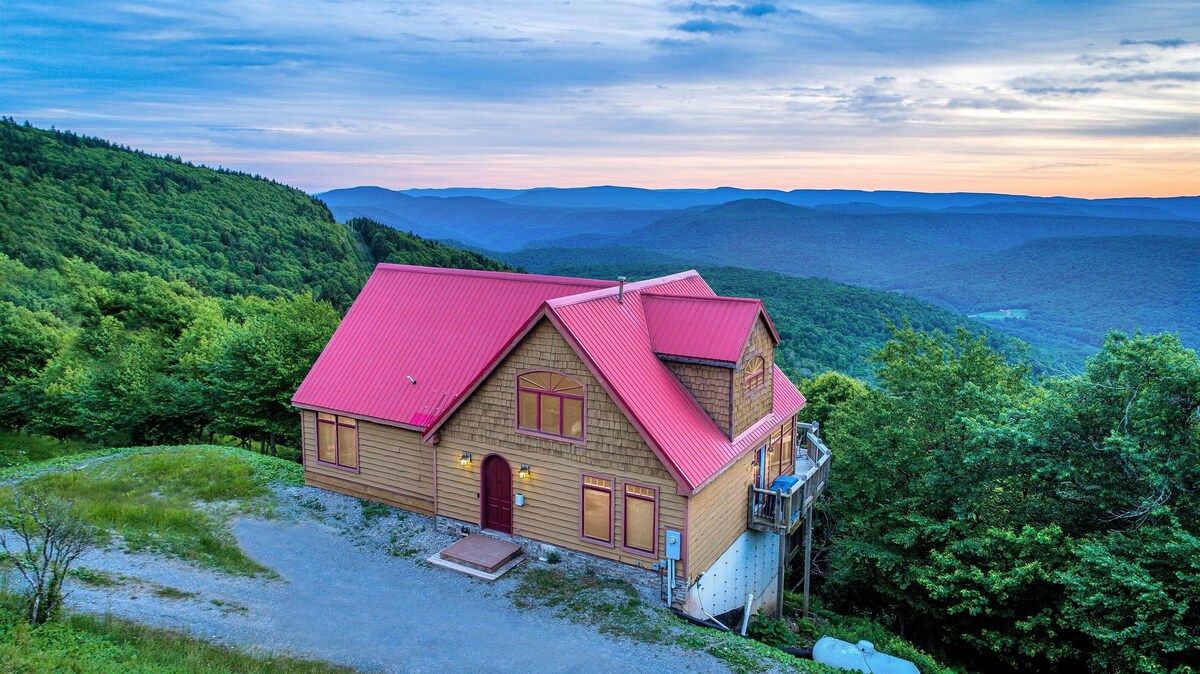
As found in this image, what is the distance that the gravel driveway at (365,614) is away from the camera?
1277 centimetres

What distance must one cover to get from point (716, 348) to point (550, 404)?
409 cm

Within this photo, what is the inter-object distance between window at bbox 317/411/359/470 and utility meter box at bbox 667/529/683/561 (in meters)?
9.88

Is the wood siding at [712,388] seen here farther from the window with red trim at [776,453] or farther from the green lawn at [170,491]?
the green lawn at [170,491]

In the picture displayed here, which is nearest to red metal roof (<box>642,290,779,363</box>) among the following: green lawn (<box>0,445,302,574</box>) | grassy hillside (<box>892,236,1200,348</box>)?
green lawn (<box>0,445,302,574</box>)

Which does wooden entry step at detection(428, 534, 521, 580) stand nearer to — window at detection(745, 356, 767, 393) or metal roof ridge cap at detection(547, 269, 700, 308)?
metal roof ridge cap at detection(547, 269, 700, 308)

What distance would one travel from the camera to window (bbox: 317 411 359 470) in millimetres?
20047

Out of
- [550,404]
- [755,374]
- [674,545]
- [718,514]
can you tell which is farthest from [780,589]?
[550,404]

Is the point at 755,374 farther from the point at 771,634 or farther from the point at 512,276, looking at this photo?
the point at 512,276

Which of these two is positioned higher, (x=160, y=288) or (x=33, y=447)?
(x=160, y=288)

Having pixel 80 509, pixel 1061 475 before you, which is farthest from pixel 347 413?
pixel 1061 475

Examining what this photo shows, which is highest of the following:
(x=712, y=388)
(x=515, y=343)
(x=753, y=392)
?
(x=515, y=343)

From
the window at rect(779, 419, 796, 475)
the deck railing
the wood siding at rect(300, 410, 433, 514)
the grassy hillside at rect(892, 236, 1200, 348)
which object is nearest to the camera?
the deck railing

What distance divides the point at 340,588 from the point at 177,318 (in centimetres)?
3633

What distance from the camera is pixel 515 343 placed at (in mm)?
15945
